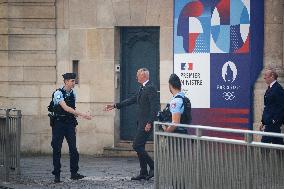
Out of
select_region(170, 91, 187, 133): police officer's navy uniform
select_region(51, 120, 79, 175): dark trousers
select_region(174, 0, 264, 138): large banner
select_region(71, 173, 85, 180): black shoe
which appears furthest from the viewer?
select_region(174, 0, 264, 138): large banner

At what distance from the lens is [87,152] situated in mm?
18141

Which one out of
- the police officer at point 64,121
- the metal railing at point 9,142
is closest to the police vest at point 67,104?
the police officer at point 64,121

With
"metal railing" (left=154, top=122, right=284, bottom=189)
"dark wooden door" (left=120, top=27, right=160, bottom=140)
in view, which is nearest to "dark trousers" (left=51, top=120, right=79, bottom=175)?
"metal railing" (left=154, top=122, right=284, bottom=189)

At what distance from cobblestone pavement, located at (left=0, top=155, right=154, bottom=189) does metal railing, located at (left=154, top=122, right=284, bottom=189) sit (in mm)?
2714

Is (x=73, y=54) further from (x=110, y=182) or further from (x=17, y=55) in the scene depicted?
(x=110, y=182)

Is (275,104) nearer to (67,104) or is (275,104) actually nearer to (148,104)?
(148,104)

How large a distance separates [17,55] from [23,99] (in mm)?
1009

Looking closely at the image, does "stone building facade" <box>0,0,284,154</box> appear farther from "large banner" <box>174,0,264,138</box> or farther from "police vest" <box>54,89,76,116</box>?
"police vest" <box>54,89,76,116</box>

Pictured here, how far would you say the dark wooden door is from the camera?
17.9 m

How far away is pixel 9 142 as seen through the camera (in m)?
13.7

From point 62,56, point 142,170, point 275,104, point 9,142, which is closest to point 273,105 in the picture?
point 275,104

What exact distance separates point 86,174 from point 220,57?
400cm

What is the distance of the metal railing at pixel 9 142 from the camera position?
13594 millimetres

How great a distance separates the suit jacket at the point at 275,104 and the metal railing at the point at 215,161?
3.38 m
